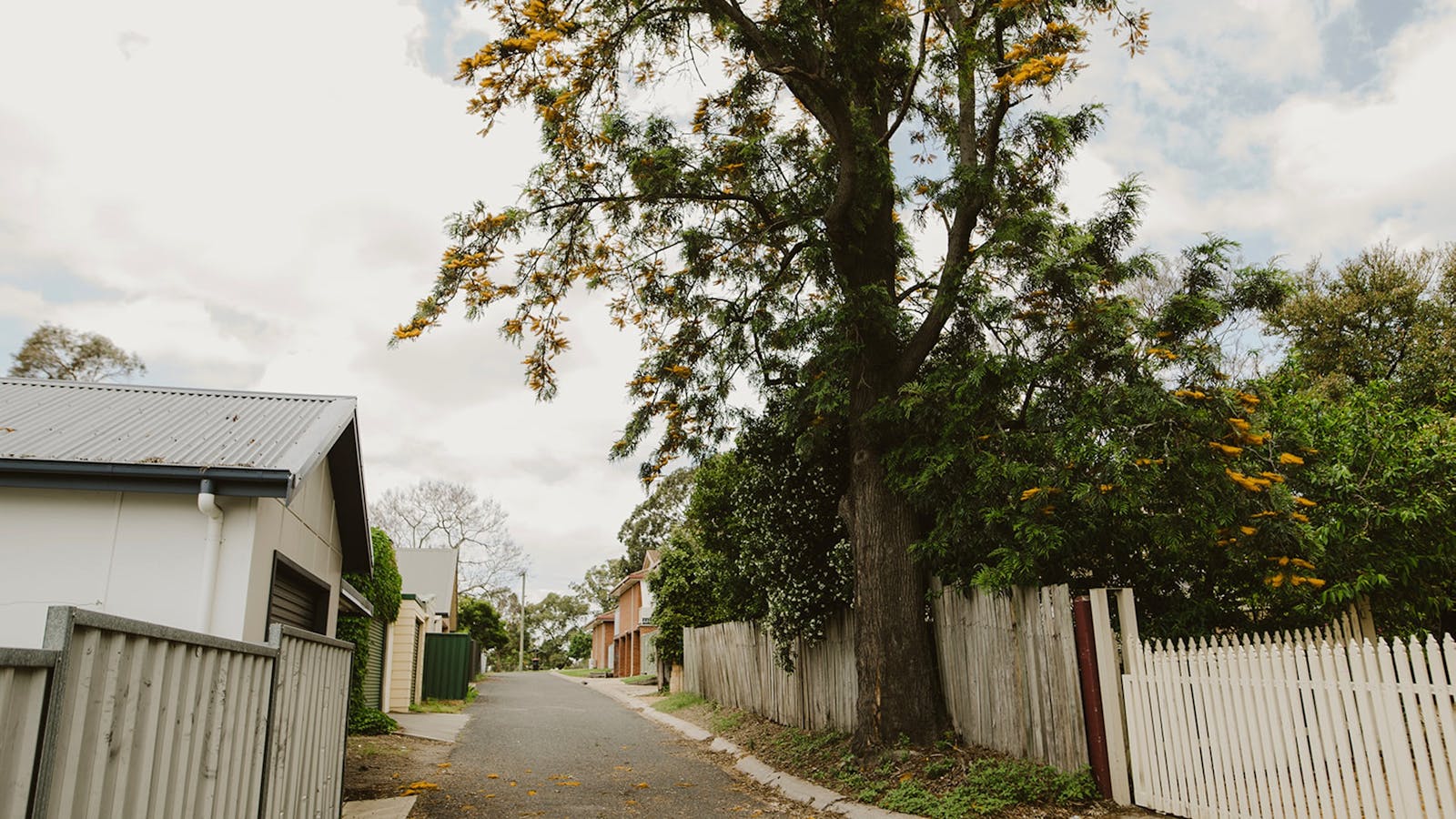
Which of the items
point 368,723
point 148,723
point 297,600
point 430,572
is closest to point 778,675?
point 368,723

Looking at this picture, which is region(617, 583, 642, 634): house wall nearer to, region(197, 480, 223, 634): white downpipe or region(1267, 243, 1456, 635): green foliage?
region(1267, 243, 1456, 635): green foliage

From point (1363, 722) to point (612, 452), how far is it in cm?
887

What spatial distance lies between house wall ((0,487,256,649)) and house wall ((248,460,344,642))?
14 cm

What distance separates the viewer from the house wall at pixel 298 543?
657cm

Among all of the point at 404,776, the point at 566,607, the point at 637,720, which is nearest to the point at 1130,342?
the point at 404,776

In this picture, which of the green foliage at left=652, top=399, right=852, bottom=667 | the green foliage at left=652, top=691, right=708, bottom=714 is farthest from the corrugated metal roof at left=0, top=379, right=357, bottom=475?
the green foliage at left=652, top=691, right=708, bottom=714

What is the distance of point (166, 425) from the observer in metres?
7.75

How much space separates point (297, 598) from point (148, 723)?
640cm

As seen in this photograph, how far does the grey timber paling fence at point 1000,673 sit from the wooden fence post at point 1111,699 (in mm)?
222

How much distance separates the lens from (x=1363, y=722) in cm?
552

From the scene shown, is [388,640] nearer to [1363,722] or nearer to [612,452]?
[612,452]

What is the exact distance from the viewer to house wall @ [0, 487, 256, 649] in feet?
20.2

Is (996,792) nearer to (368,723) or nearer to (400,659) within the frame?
A: (368,723)

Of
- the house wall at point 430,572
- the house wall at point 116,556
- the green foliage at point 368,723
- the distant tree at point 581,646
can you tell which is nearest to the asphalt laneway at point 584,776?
the green foliage at point 368,723
